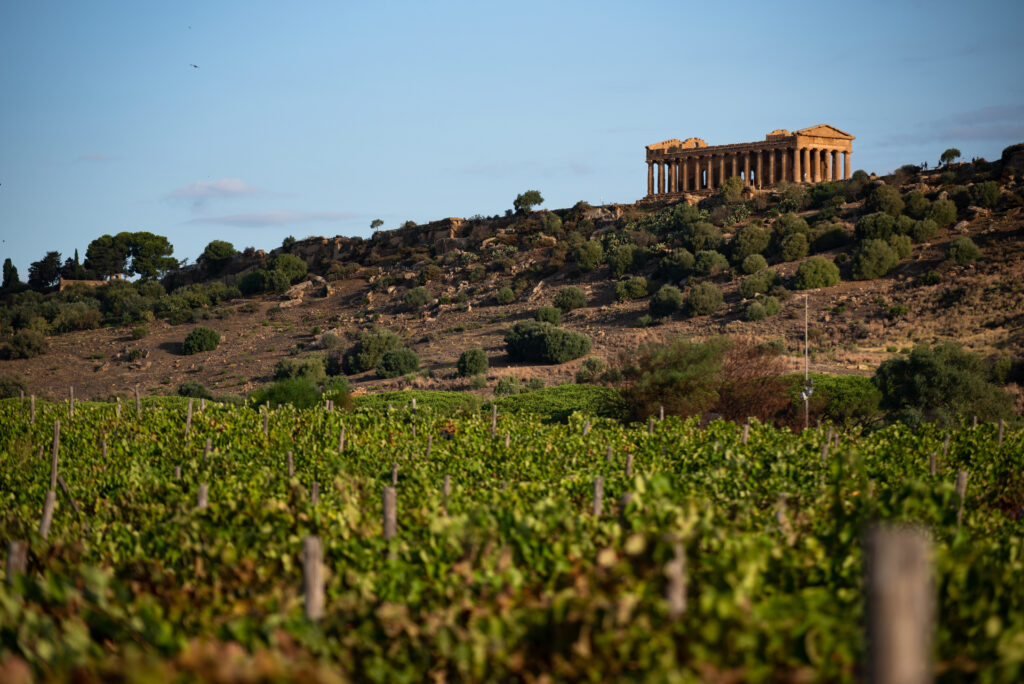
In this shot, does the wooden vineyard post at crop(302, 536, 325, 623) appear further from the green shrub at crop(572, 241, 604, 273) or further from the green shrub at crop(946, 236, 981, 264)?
the green shrub at crop(572, 241, 604, 273)

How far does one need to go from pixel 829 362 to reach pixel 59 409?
29760 mm

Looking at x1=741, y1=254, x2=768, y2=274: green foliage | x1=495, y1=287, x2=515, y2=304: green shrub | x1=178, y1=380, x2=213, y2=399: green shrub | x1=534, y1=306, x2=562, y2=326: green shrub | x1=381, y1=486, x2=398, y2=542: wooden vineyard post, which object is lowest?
x1=178, y1=380, x2=213, y2=399: green shrub

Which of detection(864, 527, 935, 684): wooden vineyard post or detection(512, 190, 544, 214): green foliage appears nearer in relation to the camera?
detection(864, 527, 935, 684): wooden vineyard post

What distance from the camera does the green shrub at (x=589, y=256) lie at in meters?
59.8

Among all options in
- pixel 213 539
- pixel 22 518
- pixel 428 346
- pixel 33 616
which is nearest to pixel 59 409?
pixel 22 518

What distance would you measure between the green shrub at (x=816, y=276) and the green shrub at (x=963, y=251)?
19.2 feet

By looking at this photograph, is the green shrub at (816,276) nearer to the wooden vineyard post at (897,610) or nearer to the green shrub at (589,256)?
the green shrub at (589,256)

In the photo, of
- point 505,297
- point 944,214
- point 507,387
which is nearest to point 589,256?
point 505,297

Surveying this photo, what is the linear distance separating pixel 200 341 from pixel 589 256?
85.9 ft

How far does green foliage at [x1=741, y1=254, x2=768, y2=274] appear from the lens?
51844 millimetres

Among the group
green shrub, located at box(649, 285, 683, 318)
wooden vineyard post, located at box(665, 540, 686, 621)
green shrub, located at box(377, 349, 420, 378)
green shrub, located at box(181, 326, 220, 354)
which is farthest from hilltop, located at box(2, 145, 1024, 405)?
wooden vineyard post, located at box(665, 540, 686, 621)

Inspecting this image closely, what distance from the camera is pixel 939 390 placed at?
95.6 ft

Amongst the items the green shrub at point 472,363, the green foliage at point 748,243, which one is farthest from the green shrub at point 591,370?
the green foliage at point 748,243

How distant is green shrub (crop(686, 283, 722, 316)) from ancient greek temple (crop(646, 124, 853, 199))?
2434 centimetres
